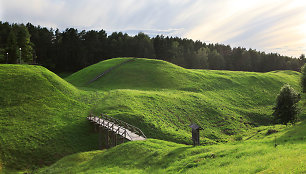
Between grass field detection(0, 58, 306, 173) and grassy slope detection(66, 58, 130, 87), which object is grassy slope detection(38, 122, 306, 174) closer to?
grass field detection(0, 58, 306, 173)

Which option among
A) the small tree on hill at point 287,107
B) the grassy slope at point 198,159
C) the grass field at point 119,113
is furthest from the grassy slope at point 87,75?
the small tree on hill at point 287,107

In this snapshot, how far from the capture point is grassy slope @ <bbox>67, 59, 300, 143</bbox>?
43094mm

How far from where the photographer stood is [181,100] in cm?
5716

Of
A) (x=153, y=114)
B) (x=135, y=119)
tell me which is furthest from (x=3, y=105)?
(x=153, y=114)

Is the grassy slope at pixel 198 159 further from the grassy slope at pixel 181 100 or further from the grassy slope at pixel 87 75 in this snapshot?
the grassy slope at pixel 87 75

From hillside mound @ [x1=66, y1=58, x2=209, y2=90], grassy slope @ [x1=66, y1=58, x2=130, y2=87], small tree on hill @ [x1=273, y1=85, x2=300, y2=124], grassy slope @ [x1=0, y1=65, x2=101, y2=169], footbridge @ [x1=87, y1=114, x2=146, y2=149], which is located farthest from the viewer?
grassy slope @ [x1=66, y1=58, x2=130, y2=87]

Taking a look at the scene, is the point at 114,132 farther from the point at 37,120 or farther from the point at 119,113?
the point at 37,120

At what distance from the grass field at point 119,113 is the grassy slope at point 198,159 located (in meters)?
0.21

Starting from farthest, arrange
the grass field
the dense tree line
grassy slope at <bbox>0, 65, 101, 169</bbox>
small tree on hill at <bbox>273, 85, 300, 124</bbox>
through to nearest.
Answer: the dense tree line → small tree on hill at <bbox>273, 85, 300, 124</bbox> → grassy slope at <bbox>0, 65, 101, 169</bbox> → the grass field

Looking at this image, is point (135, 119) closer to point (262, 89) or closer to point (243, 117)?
point (243, 117)

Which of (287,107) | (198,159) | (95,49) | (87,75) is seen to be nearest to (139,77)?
(87,75)

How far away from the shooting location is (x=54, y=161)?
3062cm

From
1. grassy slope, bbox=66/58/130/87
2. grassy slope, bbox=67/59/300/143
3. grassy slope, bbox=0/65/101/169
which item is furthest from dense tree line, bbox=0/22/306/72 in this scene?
grassy slope, bbox=0/65/101/169

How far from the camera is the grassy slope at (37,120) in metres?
31.1
